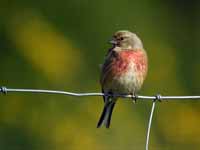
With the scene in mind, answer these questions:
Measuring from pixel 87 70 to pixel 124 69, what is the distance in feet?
9.99

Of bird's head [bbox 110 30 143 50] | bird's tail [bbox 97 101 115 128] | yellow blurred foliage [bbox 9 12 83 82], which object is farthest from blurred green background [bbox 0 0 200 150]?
bird's head [bbox 110 30 143 50]

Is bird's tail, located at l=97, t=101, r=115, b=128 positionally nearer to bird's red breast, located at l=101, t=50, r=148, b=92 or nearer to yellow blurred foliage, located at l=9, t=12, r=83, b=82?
bird's red breast, located at l=101, t=50, r=148, b=92

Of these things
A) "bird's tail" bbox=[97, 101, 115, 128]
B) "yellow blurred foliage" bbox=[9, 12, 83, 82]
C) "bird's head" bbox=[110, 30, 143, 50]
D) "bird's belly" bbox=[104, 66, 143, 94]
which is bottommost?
"bird's tail" bbox=[97, 101, 115, 128]

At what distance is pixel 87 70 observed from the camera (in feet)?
32.4

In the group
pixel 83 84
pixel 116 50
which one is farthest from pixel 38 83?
pixel 116 50

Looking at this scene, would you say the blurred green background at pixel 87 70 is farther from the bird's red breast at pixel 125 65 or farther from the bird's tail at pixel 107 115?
the bird's red breast at pixel 125 65

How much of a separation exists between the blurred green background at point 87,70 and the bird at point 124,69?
2.39 meters

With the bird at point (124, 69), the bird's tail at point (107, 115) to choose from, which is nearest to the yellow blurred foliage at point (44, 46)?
the bird's tail at point (107, 115)

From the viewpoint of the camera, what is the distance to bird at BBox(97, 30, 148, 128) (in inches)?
269

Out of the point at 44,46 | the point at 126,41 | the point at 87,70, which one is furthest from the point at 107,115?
the point at 44,46

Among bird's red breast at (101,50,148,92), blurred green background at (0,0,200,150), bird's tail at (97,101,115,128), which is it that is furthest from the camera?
blurred green background at (0,0,200,150)

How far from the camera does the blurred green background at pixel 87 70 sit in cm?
962

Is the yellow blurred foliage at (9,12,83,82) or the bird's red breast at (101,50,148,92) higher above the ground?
the yellow blurred foliage at (9,12,83,82)

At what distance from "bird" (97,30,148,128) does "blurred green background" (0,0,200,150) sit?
2.39 meters
